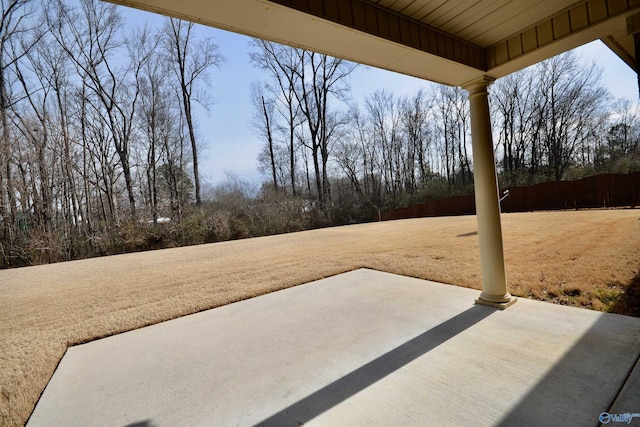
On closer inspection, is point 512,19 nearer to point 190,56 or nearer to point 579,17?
point 579,17

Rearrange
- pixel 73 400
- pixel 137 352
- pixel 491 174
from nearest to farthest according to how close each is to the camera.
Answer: pixel 73 400 → pixel 137 352 → pixel 491 174

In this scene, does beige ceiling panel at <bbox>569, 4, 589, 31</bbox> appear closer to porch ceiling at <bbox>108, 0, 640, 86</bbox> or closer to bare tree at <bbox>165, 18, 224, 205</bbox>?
porch ceiling at <bbox>108, 0, 640, 86</bbox>

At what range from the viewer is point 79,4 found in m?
Result: 13.8

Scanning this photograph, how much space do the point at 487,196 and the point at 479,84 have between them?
1.16 m

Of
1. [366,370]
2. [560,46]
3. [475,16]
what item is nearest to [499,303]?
[366,370]

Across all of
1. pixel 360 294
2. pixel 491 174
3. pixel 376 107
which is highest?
pixel 376 107

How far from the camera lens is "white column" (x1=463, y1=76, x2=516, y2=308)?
2912 mm

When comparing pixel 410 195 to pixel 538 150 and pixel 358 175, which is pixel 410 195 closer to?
pixel 358 175

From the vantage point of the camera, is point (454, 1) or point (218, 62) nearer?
point (454, 1)

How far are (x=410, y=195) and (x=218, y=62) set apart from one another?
55.5 ft

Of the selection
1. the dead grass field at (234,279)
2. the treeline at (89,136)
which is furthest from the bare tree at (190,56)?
the dead grass field at (234,279)

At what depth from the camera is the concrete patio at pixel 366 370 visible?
1.58 metres

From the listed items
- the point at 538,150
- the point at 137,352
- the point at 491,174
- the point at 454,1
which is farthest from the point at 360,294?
the point at 538,150

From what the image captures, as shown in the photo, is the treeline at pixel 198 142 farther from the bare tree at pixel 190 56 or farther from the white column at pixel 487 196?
the white column at pixel 487 196
